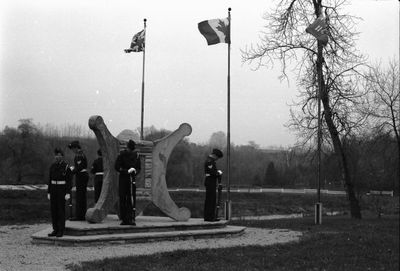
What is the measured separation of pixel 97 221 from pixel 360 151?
18.4 meters

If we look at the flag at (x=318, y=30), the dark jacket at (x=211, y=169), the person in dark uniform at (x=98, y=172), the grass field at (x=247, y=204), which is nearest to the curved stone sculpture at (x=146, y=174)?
the dark jacket at (x=211, y=169)

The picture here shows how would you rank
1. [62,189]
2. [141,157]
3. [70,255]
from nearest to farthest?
[70,255] < [62,189] < [141,157]

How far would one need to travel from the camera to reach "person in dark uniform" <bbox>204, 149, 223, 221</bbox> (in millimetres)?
16250

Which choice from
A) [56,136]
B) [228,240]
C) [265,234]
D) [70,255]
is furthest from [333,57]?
[56,136]

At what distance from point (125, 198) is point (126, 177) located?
537mm

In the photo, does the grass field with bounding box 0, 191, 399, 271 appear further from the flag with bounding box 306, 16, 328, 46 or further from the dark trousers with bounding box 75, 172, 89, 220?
the flag with bounding box 306, 16, 328, 46

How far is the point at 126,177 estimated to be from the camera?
14.2 meters

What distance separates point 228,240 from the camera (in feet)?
47.6

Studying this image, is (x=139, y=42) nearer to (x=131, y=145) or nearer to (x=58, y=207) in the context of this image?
(x=131, y=145)

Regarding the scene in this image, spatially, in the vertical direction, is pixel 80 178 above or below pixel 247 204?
above

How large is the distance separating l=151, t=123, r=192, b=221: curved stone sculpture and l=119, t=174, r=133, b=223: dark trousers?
1546 millimetres

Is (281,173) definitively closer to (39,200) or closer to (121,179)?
(39,200)

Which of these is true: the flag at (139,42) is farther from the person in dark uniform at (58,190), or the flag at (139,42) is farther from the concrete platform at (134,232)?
the person in dark uniform at (58,190)

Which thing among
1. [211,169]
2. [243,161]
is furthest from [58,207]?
[243,161]
